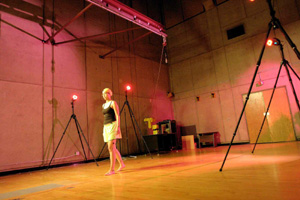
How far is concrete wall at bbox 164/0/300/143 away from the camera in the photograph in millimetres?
7512

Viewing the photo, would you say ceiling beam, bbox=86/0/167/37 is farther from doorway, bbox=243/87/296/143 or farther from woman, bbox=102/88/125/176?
doorway, bbox=243/87/296/143

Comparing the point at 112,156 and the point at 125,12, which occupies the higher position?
the point at 125,12

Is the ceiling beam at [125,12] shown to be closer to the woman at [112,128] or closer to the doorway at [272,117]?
the woman at [112,128]

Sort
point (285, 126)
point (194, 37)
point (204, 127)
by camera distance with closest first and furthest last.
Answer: point (285, 126) → point (204, 127) → point (194, 37)

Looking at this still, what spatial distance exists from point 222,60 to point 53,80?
6.53 metres

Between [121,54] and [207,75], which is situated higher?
[121,54]

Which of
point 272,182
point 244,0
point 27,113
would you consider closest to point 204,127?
point 244,0

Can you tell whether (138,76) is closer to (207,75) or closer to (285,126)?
(207,75)

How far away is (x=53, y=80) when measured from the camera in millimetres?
6156

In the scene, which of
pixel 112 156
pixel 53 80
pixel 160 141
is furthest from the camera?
pixel 160 141

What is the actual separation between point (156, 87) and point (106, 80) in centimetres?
270

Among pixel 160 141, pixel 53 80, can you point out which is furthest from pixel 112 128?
pixel 160 141

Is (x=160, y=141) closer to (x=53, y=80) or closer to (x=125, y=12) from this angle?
(x=53, y=80)

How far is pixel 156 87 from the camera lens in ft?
31.3
